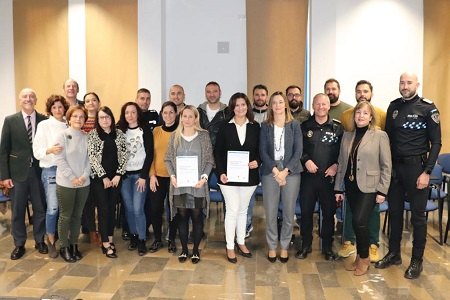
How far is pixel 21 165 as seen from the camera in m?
4.00

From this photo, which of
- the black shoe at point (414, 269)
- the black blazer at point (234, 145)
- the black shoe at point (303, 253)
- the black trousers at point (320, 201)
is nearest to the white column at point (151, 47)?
the black blazer at point (234, 145)

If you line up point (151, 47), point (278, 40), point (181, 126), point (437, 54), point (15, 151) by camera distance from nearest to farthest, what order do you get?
point (181, 126) → point (15, 151) → point (437, 54) → point (278, 40) → point (151, 47)

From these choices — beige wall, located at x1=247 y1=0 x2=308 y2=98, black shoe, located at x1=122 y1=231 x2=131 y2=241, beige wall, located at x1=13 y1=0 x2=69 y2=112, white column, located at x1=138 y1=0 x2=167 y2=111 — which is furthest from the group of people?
beige wall, located at x1=13 y1=0 x2=69 y2=112

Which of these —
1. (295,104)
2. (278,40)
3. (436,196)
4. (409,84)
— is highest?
(278,40)

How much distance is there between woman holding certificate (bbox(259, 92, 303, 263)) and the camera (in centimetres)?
381

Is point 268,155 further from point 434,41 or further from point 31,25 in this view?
point 31,25

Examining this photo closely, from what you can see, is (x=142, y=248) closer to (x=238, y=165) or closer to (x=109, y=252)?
(x=109, y=252)

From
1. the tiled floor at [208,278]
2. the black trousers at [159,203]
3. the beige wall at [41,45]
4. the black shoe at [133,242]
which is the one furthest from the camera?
the beige wall at [41,45]

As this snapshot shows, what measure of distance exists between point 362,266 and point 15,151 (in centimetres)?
319

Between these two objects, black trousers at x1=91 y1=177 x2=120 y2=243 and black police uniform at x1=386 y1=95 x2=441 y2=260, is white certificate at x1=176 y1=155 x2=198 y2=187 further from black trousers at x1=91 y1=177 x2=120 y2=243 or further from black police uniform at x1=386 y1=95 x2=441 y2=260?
black police uniform at x1=386 y1=95 x2=441 y2=260

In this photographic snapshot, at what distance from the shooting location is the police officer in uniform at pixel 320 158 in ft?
12.6

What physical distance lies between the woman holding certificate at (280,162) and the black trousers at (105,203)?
1373 mm

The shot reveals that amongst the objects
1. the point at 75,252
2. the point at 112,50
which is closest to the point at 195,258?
the point at 75,252

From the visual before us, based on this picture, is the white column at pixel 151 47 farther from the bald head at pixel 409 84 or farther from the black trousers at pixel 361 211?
the bald head at pixel 409 84
